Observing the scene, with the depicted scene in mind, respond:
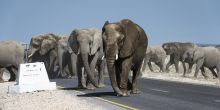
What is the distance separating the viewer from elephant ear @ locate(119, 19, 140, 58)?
20.9 m

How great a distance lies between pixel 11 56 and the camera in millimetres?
41562

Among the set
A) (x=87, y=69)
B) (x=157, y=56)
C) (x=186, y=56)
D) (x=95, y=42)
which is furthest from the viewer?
(x=157, y=56)

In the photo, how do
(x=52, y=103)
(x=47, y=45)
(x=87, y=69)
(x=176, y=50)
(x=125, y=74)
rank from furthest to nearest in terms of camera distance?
(x=176, y=50)
(x=47, y=45)
(x=87, y=69)
(x=125, y=74)
(x=52, y=103)

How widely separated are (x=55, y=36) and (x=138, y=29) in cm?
2961

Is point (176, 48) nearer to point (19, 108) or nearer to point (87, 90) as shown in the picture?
point (87, 90)

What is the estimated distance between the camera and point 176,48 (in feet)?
229

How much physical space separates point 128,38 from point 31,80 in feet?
23.3

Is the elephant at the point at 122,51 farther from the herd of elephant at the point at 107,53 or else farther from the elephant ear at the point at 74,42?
the elephant ear at the point at 74,42

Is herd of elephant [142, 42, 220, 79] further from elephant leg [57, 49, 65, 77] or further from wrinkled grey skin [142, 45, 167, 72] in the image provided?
elephant leg [57, 49, 65, 77]

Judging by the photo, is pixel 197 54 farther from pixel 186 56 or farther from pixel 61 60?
pixel 61 60

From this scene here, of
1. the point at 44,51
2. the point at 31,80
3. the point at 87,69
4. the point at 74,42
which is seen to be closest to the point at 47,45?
the point at 44,51

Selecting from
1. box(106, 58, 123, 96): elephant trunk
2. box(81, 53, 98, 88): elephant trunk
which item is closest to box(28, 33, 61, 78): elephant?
box(81, 53, 98, 88): elephant trunk

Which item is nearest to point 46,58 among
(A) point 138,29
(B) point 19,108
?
(A) point 138,29

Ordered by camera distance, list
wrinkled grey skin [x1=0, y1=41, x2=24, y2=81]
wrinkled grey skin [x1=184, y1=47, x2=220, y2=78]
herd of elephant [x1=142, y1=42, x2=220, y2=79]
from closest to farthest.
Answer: wrinkled grey skin [x1=0, y1=41, x2=24, y2=81], wrinkled grey skin [x1=184, y1=47, x2=220, y2=78], herd of elephant [x1=142, y1=42, x2=220, y2=79]
